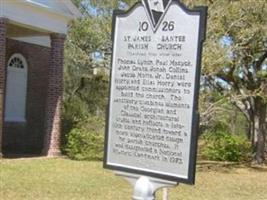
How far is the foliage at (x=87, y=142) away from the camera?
1916 centimetres

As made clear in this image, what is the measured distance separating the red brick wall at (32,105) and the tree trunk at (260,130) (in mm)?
7690

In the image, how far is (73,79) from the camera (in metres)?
29.4

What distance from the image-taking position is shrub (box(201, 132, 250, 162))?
22.5 m

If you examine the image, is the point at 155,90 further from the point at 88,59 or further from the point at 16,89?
the point at 88,59

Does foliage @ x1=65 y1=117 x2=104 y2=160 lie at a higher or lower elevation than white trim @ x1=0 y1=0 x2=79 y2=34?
lower

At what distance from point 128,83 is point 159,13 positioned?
0.61 m

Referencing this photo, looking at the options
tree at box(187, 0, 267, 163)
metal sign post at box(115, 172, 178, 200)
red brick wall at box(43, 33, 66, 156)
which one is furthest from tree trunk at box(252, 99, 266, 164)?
metal sign post at box(115, 172, 178, 200)

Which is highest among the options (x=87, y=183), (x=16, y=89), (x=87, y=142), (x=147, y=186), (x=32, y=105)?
(x=16, y=89)

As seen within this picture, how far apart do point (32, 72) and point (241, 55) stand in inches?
326

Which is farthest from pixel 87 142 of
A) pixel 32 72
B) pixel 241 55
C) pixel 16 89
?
pixel 241 55

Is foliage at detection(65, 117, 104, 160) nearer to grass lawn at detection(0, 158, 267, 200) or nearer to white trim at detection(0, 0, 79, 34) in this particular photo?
grass lawn at detection(0, 158, 267, 200)

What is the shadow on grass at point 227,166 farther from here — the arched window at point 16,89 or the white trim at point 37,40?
the white trim at point 37,40

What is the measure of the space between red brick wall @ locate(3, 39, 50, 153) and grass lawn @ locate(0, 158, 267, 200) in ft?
14.5

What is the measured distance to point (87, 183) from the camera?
13.2m
